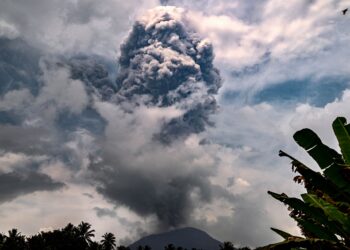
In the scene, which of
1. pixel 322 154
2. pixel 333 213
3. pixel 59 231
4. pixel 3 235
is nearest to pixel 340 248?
pixel 333 213

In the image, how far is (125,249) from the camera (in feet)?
323

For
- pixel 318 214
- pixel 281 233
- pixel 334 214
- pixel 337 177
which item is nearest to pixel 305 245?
pixel 318 214

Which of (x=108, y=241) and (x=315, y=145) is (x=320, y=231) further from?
(x=108, y=241)

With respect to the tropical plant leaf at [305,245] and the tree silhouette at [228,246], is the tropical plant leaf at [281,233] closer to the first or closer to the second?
the tropical plant leaf at [305,245]

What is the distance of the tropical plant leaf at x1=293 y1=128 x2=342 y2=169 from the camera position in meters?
7.72

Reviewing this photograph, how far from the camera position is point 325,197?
7.84 m

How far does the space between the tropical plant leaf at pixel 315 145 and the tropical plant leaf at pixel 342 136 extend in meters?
0.33

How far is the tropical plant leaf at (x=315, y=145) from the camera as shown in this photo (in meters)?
7.72

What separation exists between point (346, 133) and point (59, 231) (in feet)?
271

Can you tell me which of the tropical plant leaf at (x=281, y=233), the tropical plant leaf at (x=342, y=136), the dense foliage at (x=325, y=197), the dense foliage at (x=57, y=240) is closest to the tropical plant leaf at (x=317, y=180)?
the dense foliage at (x=325, y=197)

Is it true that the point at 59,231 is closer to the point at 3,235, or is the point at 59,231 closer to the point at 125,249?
the point at 3,235

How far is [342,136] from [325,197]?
119cm

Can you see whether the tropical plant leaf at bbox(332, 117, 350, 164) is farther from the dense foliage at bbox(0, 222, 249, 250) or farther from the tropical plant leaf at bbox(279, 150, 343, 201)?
the dense foliage at bbox(0, 222, 249, 250)

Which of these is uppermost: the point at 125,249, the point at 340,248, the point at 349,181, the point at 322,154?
the point at 125,249
